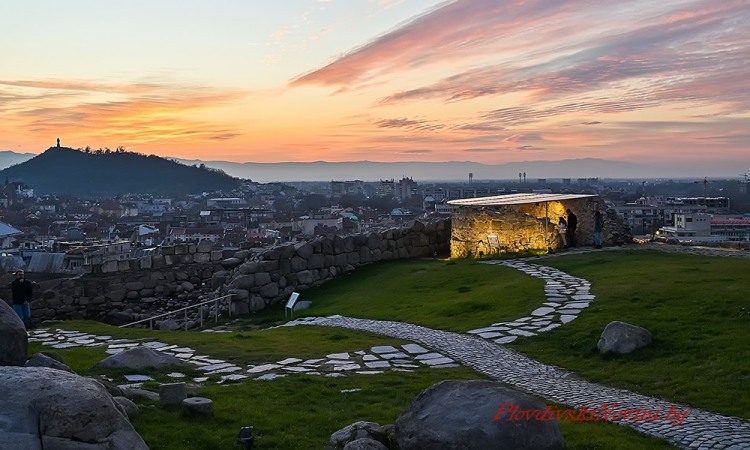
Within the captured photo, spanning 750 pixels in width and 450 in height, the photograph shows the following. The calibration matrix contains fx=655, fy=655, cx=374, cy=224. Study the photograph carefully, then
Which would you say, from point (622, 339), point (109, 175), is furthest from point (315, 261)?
point (109, 175)

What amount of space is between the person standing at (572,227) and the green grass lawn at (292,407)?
13721 millimetres

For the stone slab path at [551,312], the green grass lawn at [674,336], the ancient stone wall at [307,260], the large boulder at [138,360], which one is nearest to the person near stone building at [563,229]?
the ancient stone wall at [307,260]

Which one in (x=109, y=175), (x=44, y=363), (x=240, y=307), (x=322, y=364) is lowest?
(x=240, y=307)

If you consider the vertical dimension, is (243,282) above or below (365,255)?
below

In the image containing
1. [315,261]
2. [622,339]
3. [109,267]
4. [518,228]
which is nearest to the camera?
[622,339]

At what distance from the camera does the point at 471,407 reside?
5043mm

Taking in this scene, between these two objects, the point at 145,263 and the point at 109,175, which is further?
the point at 109,175

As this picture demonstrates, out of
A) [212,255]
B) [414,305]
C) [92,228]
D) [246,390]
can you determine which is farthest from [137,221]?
[246,390]

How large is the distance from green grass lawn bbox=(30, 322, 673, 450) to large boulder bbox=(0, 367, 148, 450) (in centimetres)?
94

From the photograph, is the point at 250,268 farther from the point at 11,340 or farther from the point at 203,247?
the point at 11,340

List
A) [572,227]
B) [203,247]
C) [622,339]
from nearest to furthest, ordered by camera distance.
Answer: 1. [622,339]
2. [203,247]
3. [572,227]

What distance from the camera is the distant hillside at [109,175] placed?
13950 cm

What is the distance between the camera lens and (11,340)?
21.8ft

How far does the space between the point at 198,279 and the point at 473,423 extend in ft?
55.3
